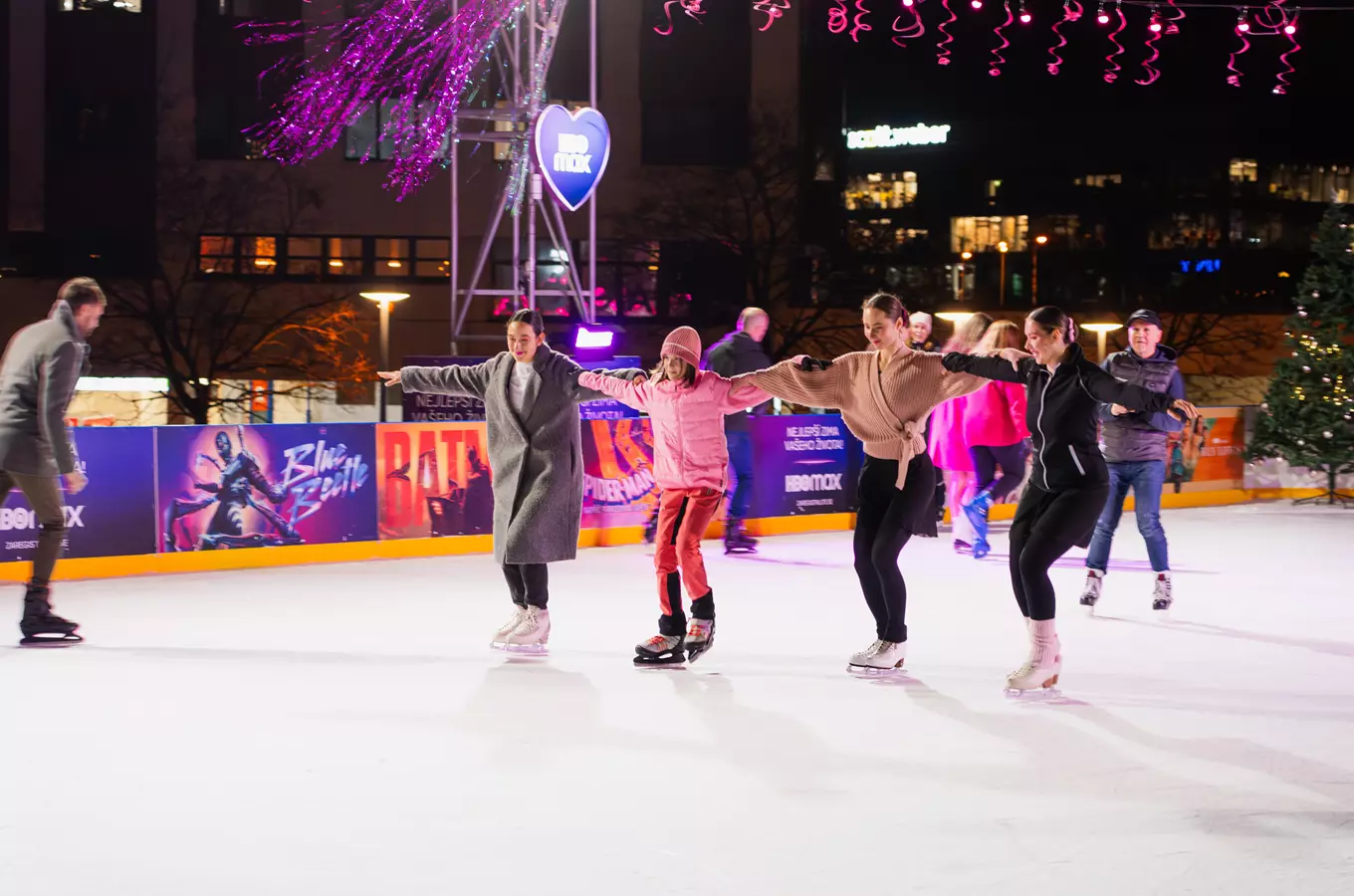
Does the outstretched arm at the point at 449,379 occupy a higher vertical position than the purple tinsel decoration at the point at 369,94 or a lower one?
lower

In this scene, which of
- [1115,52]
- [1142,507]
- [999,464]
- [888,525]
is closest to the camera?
[888,525]

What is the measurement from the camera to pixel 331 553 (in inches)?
475

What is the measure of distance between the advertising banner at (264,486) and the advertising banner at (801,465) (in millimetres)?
3975

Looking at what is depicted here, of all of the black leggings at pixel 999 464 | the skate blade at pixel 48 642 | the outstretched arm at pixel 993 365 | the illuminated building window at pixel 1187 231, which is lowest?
the skate blade at pixel 48 642

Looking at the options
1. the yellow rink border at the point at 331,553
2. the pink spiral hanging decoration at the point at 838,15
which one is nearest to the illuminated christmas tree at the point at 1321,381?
the pink spiral hanging decoration at the point at 838,15

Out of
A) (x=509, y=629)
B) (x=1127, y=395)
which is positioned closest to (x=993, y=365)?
(x=1127, y=395)

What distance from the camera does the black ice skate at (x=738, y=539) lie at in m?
12.7

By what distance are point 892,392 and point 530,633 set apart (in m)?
2.20

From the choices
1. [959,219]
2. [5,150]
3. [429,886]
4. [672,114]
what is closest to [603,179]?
[672,114]

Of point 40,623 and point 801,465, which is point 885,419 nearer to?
point 40,623

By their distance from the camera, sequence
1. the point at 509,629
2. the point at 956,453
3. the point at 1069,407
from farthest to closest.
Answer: the point at 956,453, the point at 509,629, the point at 1069,407

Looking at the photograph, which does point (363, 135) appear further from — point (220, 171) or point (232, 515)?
point (232, 515)

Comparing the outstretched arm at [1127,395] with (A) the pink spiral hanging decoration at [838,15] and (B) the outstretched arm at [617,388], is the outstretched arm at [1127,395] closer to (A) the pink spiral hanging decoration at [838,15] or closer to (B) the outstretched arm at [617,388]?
(B) the outstretched arm at [617,388]

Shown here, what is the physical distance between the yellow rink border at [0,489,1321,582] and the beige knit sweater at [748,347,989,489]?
5993mm
